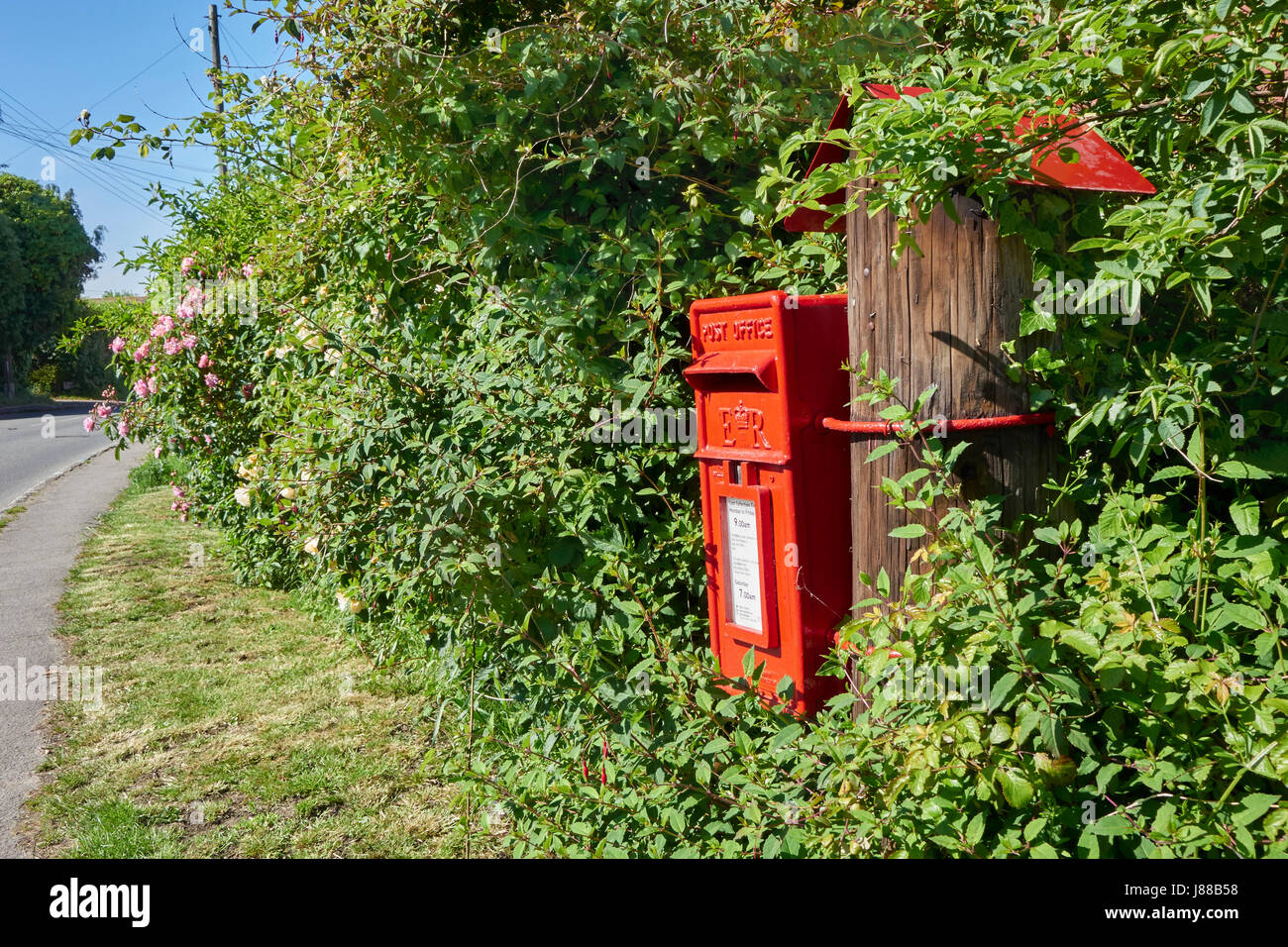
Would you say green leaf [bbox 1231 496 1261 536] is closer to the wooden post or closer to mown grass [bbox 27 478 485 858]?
the wooden post

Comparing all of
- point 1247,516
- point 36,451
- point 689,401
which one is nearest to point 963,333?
point 1247,516

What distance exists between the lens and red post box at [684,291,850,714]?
271 centimetres

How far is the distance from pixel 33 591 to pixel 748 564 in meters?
6.64

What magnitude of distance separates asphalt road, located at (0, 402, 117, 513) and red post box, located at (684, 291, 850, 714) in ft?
38.0

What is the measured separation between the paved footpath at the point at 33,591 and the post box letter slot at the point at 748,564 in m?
2.77

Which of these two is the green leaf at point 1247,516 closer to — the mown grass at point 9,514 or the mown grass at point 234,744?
the mown grass at point 234,744

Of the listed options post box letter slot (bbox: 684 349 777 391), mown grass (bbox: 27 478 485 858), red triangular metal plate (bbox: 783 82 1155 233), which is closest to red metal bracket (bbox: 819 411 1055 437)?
post box letter slot (bbox: 684 349 777 391)

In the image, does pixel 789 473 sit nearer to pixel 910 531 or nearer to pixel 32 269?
pixel 910 531

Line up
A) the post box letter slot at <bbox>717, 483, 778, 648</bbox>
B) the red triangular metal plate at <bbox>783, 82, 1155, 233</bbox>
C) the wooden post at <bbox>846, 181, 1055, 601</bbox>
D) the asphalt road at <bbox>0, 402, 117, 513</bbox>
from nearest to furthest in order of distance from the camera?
1. the red triangular metal plate at <bbox>783, 82, 1155, 233</bbox>
2. the wooden post at <bbox>846, 181, 1055, 601</bbox>
3. the post box letter slot at <bbox>717, 483, 778, 648</bbox>
4. the asphalt road at <bbox>0, 402, 117, 513</bbox>

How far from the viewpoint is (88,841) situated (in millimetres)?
3512

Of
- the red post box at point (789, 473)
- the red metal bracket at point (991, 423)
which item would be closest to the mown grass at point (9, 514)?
the red post box at point (789, 473)

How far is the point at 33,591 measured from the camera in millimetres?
7281

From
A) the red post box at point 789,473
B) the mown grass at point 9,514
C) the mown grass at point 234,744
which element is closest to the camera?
the red post box at point 789,473

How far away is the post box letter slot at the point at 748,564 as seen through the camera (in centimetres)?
283
